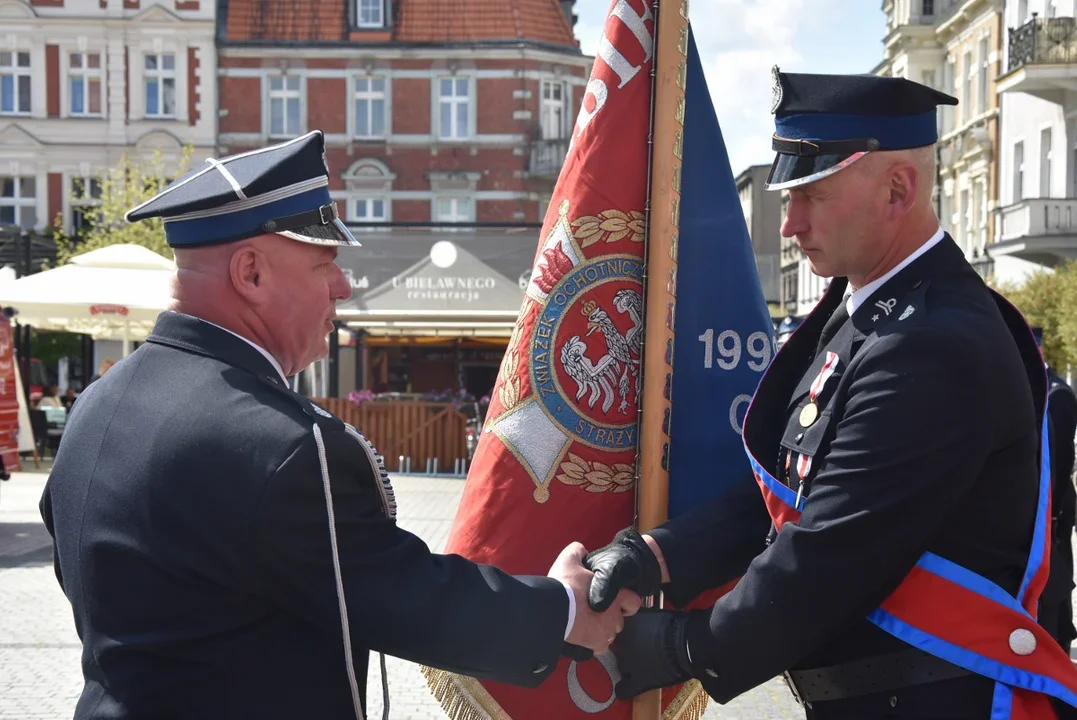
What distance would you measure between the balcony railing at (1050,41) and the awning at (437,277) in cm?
1151

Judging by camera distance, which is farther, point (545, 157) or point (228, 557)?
point (545, 157)

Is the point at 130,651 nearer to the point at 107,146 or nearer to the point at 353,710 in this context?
the point at 353,710

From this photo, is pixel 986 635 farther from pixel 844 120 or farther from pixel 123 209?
pixel 123 209

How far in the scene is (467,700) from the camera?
11.5 feet

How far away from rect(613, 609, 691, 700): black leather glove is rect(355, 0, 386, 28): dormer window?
36417 millimetres

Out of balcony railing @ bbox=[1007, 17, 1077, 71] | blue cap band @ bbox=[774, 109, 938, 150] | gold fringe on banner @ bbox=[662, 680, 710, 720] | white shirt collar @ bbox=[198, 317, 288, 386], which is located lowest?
gold fringe on banner @ bbox=[662, 680, 710, 720]

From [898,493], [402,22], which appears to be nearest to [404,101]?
[402,22]

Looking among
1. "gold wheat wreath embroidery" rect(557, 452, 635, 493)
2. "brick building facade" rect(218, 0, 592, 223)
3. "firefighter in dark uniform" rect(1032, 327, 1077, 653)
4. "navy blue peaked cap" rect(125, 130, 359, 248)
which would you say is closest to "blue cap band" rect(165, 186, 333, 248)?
"navy blue peaked cap" rect(125, 130, 359, 248)

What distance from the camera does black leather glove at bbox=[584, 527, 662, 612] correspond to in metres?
2.87

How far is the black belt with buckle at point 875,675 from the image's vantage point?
248cm

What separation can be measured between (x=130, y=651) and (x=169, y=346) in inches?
22.6

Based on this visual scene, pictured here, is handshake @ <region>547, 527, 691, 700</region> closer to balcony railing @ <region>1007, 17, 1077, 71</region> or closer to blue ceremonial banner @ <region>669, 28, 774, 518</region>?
blue ceremonial banner @ <region>669, 28, 774, 518</region>

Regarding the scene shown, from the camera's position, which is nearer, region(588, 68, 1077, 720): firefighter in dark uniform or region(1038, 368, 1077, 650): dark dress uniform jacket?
region(588, 68, 1077, 720): firefighter in dark uniform

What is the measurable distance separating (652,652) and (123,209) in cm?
3009
